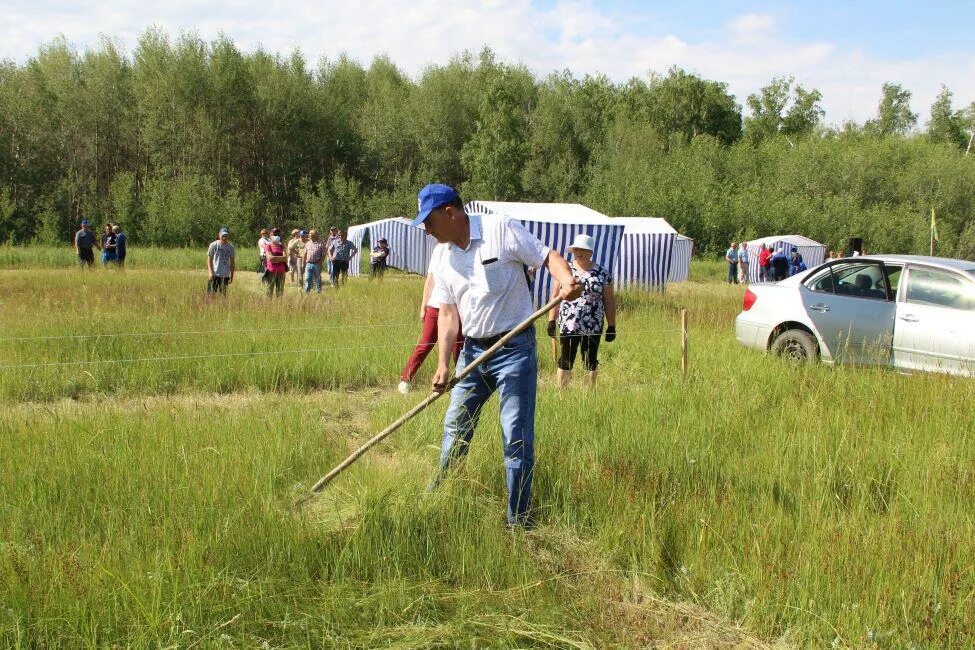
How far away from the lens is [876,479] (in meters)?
4.46

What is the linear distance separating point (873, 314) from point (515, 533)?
5.95m

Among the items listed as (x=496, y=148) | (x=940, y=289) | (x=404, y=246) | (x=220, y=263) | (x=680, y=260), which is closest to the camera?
(x=940, y=289)

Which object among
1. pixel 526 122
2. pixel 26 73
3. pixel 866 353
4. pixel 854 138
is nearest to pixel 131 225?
pixel 26 73

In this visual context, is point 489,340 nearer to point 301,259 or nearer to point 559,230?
point 559,230

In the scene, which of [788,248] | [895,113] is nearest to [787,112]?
[895,113]

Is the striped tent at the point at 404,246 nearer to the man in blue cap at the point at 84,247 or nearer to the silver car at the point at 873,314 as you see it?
the man in blue cap at the point at 84,247

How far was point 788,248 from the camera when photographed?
3212 cm

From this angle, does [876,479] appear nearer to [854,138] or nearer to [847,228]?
[847,228]

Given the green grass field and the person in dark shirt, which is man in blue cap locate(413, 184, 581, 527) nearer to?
the green grass field

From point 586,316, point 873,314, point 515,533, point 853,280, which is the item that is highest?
point 853,280

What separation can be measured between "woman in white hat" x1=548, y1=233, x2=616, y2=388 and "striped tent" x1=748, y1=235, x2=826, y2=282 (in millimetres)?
25603

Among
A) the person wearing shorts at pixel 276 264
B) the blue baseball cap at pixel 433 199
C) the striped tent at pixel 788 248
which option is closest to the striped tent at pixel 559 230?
the person wearing shorts at pixel 276 264

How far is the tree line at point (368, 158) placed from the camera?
43250mm

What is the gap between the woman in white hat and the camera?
735cm
